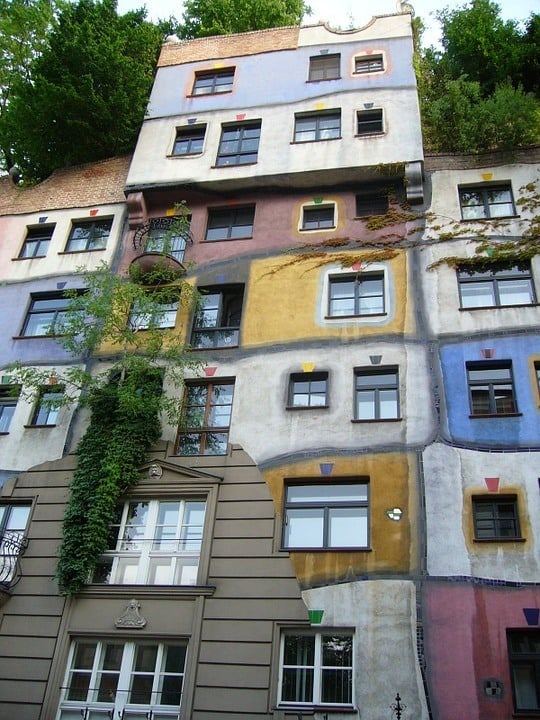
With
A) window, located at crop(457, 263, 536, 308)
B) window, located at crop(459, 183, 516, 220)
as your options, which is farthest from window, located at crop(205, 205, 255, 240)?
window, located at crop(457, 263, 536, 308)

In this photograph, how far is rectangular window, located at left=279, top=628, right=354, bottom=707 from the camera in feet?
42.0

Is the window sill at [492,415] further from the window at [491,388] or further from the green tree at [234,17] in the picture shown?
the green tree at [234,17]

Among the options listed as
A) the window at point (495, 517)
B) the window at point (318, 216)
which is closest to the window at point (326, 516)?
the window at point (495, 517)

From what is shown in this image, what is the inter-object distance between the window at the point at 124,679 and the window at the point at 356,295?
28.7 feet

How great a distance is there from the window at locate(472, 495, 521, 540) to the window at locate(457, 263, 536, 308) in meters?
5.08

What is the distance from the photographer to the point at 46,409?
18000 mm

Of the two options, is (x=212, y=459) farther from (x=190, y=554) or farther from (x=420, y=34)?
(x=420, y=34)

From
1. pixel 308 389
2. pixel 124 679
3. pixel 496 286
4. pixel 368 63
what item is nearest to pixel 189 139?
pixel 368 63

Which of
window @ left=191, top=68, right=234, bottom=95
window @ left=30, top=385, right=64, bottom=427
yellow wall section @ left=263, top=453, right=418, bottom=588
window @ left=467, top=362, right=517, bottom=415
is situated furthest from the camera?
window @ left=191, top=68, right=234, bottom=95

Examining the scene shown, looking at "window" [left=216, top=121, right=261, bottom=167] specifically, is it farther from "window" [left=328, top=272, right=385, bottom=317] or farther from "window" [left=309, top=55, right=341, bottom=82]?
"window" [left=328, top=272, right=385, bottom=317]

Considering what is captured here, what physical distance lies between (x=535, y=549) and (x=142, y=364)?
9.23 meters

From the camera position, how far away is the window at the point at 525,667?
40.0ft

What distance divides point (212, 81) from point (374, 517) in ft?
54.1

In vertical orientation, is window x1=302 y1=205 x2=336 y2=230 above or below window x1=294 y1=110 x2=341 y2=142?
below
